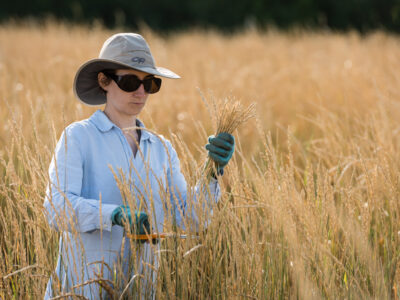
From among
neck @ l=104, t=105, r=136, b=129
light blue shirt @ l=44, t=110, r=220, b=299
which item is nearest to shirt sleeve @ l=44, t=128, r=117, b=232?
light blue shirt @ l=44, t=110, r=220, b=299

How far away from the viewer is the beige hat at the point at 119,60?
1790mm

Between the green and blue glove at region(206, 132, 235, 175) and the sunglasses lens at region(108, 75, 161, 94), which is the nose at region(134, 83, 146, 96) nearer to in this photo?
the sunglasses lens at region(108, 75, 161, 94)

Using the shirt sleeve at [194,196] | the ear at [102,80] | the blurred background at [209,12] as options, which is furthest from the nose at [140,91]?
the blurred background at [209,12]

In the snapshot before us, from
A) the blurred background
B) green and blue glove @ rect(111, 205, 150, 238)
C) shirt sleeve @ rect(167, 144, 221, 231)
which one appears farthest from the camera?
the blurred background

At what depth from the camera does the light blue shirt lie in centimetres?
164

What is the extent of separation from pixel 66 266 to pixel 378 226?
1.45 metres

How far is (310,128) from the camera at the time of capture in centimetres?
439

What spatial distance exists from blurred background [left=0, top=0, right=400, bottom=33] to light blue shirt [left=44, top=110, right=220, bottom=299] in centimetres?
1688

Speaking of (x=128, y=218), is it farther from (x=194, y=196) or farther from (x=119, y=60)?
(x=119, y=60)

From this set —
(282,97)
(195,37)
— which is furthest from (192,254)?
(195,37)

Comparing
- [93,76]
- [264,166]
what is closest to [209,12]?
[264,166]

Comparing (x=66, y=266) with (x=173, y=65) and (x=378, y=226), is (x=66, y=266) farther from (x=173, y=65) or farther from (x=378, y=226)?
(x=173, y=65)

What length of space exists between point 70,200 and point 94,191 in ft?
0.46

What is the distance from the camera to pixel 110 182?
178cm
